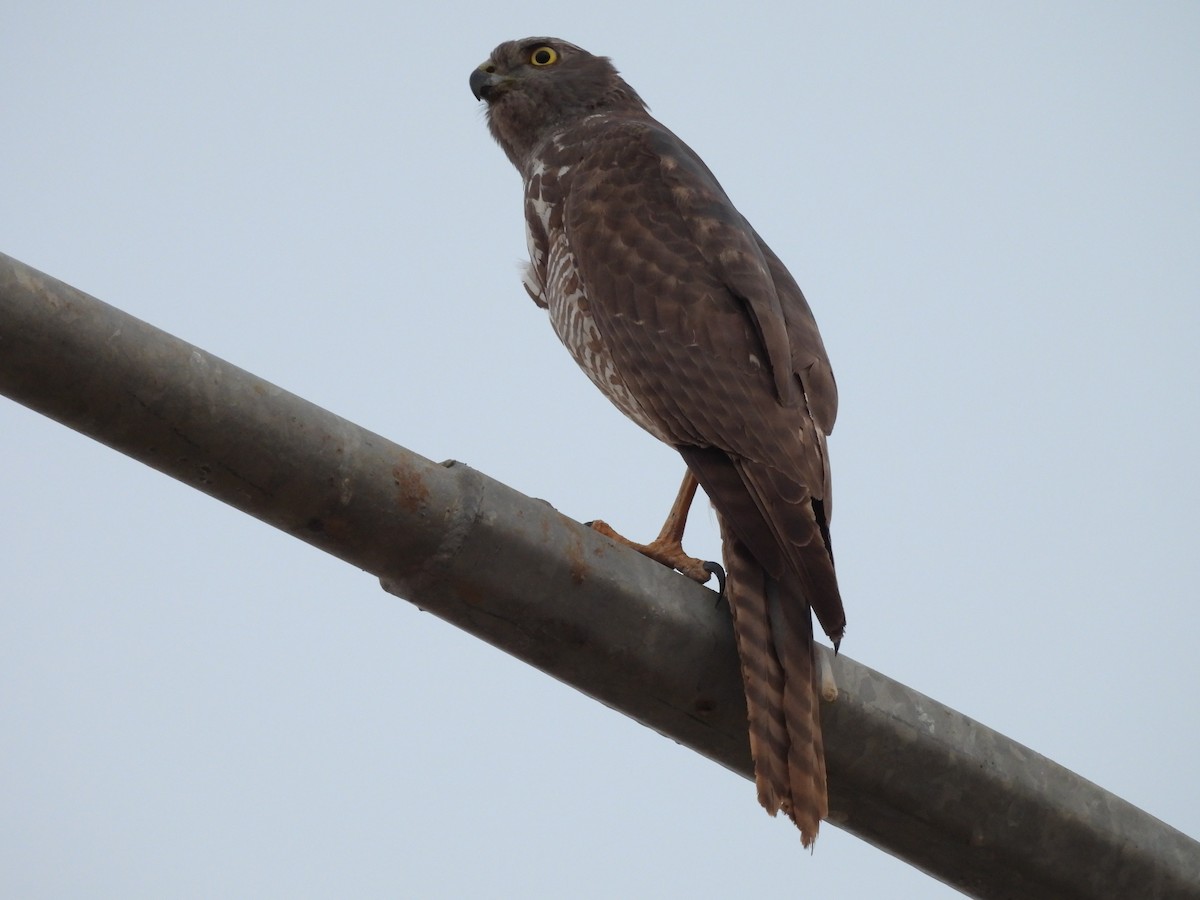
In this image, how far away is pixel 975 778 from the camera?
9.87ft

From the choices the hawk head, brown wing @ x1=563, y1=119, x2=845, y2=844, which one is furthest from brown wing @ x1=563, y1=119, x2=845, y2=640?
the hawk head

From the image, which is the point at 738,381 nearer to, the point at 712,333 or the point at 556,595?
the point at 712,333

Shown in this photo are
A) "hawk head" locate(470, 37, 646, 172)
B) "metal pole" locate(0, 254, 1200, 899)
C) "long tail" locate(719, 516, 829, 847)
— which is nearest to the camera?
"metal pole" locate(0, 254, 1200, 899)

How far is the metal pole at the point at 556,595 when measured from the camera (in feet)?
7.73

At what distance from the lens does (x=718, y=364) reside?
411 centimetres

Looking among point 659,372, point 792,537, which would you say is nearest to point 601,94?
point 659,372

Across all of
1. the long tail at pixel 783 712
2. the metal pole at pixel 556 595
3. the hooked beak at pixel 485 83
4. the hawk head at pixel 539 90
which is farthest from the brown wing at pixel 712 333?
the hooked beak at pixel 485 83

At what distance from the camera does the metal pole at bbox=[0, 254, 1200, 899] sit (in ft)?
7.73

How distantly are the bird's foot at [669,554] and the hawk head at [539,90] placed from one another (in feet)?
7.69

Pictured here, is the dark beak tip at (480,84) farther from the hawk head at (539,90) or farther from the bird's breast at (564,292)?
the bird's breast at (564,292)

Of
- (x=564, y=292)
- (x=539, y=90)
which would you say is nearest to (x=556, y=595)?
(x=564, y=292)

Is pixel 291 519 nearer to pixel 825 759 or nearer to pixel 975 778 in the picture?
pixel 825 759

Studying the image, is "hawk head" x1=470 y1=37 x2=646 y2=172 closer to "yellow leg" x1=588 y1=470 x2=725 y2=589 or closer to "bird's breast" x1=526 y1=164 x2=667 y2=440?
"bird's breast" x1=526 y1=164 x2=667 y2=440

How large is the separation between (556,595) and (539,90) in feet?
13.1
